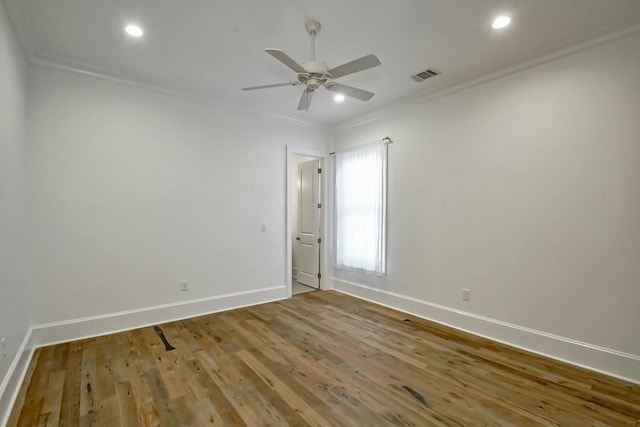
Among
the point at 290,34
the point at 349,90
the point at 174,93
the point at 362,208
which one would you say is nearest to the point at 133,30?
the point at 174,93

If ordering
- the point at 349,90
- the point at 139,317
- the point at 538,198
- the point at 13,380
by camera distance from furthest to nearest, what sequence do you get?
the point at 139,317, the point at 538,198, the point at 349,90, the point at 13,380

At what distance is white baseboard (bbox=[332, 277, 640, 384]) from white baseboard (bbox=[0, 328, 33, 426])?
12.7 ft

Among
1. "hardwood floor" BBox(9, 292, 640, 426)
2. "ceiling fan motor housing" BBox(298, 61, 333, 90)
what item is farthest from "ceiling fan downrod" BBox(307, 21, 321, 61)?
"hardwood floor" BBox(9, 292, 640, 426)

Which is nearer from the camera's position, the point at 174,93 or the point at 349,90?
the point at 349,90

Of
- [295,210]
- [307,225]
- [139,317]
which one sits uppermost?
[295,210]

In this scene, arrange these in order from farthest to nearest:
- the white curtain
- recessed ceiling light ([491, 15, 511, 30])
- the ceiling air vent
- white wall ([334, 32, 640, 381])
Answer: the white curtain → the ceiling air vent → white wall ([334, 32, 640, 381]) → recessed ceiling light ([491, 15, 511, 30])

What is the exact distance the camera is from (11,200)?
7.75 feet

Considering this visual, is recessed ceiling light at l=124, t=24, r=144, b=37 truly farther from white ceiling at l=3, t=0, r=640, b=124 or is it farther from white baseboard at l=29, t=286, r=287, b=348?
white baseboard at l=29, t=286, r=287, b=348

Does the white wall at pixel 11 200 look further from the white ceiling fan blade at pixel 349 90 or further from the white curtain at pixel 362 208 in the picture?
the white curtain at pixel 362 208

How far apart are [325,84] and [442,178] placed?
1977 mm

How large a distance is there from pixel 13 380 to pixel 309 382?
2.17m

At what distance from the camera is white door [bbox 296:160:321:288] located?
17.5 ft

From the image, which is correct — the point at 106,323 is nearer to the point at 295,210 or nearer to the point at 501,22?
the point at 295,210

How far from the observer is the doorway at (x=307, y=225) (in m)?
5.31
